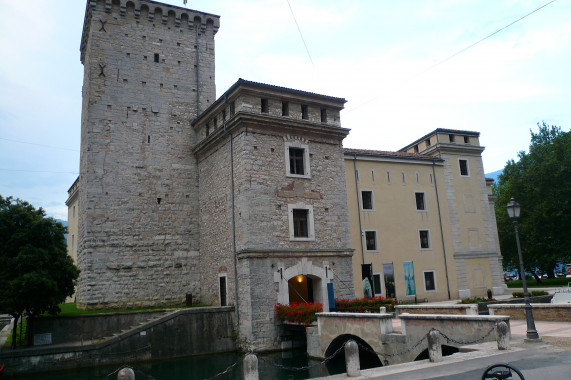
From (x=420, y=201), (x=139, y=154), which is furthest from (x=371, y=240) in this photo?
(x=139, y=154)

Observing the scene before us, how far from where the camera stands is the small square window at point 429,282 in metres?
30.9

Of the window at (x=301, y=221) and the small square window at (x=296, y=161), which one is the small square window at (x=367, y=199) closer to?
the small square window at (x=296, y=161)

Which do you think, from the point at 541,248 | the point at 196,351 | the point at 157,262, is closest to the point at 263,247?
the point at 196,351

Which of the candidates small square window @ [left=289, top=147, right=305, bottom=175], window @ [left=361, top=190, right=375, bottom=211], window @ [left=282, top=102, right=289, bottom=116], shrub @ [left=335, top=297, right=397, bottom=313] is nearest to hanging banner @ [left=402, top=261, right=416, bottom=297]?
window @ [left=361, top=190, right=375, bottom=211]

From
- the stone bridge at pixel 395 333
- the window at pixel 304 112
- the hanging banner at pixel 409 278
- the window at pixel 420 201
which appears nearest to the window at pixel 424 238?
the window at pixel 420 201

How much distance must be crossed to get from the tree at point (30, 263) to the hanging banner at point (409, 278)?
2098 centimetres

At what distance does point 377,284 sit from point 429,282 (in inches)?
179

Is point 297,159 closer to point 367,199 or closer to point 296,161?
point 296,161

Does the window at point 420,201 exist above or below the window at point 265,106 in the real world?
below

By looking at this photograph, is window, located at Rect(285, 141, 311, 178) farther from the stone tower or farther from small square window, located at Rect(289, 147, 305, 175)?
the stone tower

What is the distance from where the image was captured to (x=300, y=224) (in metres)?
22.2

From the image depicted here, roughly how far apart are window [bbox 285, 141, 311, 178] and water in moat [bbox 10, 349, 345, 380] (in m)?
8.85

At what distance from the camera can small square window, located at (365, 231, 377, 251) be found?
29.7 meters

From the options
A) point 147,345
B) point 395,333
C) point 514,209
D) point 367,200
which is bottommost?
point 147,345
